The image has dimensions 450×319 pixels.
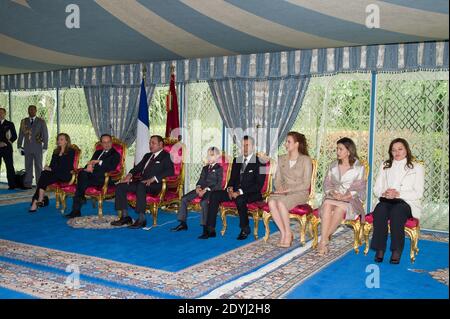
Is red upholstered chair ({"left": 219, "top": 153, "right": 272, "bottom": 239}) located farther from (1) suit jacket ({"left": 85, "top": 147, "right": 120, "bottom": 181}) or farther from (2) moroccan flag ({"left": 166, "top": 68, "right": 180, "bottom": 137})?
(2) moroccan flag ({"left": 166, "top": 68, "right": 180, "bottom": 137})

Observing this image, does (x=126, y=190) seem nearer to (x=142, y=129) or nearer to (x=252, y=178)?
(x=252, y=178)

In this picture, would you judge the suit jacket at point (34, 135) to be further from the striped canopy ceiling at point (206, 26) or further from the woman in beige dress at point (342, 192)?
the woman in beige dress at point (342, 192)

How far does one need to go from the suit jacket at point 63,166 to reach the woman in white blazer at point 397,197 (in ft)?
14.9

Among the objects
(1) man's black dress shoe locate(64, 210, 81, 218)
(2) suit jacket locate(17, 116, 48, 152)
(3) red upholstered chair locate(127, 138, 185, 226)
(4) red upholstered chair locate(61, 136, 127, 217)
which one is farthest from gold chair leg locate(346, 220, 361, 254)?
(2) suit jacket locate(17, 116, 48, 152)

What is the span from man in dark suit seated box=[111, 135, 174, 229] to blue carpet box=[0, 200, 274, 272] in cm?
24

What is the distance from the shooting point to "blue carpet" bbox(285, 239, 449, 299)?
364 cm

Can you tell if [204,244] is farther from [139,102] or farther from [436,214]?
[139,102]

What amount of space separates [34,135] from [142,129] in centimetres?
241

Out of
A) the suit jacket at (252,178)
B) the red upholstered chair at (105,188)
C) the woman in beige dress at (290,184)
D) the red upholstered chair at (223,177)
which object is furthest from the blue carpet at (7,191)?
the woman in beige dress at (290,184)

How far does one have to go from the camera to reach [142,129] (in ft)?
25.8

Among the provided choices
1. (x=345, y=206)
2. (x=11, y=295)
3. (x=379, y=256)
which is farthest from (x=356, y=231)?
(x=11, y=295)

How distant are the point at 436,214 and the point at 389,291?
2.84 metres

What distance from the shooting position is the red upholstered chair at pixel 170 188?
6074 millimetres
